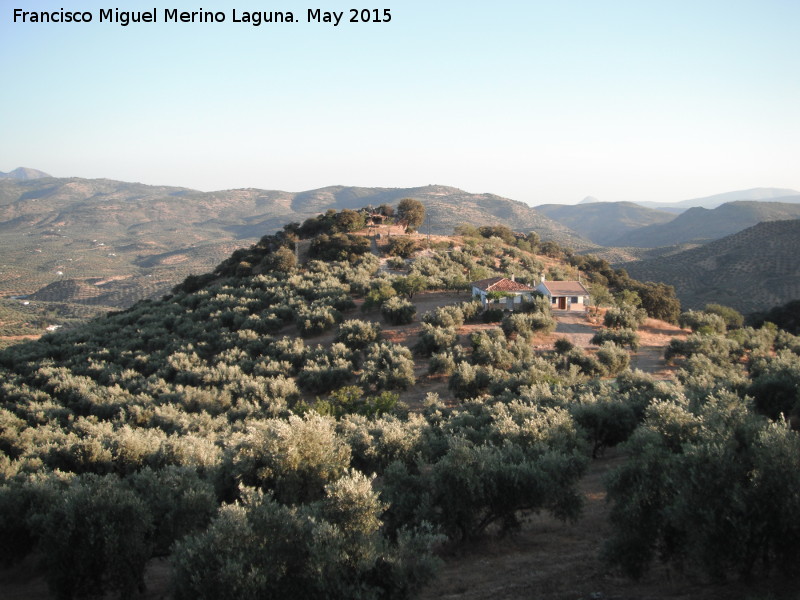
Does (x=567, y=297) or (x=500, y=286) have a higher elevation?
(x=500, y=286)

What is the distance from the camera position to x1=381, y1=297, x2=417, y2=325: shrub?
30234mm

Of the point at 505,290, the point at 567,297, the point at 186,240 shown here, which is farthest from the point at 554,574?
the point at 186,240

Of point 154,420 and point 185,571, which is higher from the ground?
point 185,571

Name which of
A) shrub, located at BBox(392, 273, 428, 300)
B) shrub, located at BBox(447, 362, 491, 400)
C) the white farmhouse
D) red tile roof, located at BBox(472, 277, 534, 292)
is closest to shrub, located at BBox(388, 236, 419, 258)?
shrub, located at BBox(392, 273, 428, 300)

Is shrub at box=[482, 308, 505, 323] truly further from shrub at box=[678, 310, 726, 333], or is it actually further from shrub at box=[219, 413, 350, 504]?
shrub at box=[219, 413, 350, 504]

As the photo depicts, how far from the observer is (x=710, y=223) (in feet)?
511

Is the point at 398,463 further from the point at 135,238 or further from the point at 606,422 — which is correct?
the point at 135,238

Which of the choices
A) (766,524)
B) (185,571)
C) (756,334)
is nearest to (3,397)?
(185,571)

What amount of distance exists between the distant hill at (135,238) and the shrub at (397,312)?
123 feet

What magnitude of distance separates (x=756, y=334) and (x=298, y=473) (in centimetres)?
2927

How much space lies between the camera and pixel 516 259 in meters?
52.2

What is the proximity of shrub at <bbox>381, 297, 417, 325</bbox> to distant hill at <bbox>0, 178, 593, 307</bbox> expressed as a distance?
37434 millimetres

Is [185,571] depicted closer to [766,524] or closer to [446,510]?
[446,510]

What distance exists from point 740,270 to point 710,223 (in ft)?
362
